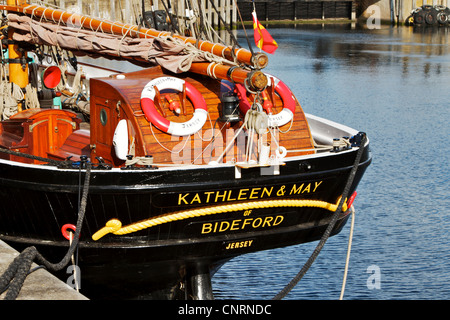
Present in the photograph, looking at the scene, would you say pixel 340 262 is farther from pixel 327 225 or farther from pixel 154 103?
pixel 154 103

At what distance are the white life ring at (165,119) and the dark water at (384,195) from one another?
3.88 meters

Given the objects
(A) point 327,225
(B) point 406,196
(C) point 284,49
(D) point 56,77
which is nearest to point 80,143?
(D) point 56,77

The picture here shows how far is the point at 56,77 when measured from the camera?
42.7ft

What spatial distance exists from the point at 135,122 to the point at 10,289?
3.40m

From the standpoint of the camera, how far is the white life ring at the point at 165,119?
921 centimetres

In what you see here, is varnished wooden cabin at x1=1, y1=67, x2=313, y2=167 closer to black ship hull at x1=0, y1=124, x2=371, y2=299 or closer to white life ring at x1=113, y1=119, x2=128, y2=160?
white life ring at x1=113, y1=119, x2=128, y2=160

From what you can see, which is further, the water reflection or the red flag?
the water reflection

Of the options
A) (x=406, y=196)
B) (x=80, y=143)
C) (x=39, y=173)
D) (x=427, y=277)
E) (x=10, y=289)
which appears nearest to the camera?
(x=10, y=289)

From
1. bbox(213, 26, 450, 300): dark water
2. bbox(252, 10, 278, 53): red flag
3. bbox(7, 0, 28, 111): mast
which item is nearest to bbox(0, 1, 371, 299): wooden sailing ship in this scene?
bbox(252, 10, 278, 53): red flag

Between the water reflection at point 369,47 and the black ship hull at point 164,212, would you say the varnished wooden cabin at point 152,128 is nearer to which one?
the black ship hull at point 164,212

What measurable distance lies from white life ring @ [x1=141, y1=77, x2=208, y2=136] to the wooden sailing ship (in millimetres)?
16

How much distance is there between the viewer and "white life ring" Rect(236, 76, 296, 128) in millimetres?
9578

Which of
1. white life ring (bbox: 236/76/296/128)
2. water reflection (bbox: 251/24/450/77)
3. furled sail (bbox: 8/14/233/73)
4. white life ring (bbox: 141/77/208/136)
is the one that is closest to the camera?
white life ring (bbox: 141/77/208/136)

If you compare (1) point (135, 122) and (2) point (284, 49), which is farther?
(2) point (284, 49)
